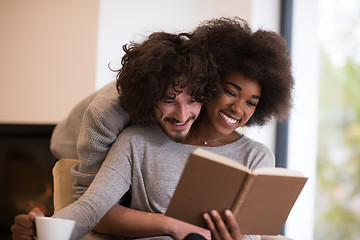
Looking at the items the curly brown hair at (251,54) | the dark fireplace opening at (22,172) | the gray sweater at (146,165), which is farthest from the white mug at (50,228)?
the dark fireplace opening at (22,172)

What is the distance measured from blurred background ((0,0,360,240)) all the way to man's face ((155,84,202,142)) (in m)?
1.44

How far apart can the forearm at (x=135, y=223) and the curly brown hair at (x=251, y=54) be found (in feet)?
1.83

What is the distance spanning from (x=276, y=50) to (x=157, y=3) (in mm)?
1651

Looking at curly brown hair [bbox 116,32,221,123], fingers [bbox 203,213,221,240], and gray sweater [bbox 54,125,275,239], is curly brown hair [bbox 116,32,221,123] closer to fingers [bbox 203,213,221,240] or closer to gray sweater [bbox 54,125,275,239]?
gray sweater [bbox 54,125,275,239]

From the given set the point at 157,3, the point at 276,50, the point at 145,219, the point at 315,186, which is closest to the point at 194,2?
the point at 157,3

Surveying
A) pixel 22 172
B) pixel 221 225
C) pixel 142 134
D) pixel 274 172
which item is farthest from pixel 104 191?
pixel 22 172

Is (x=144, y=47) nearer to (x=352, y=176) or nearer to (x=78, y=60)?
(x=78, y=60)

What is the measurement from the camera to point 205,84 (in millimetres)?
1662

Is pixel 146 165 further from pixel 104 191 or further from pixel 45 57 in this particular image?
pixel 45 57

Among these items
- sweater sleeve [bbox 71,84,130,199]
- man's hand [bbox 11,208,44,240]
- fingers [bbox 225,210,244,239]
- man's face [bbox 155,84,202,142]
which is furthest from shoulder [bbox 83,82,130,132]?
fingers [bbox 225,210,244,239]

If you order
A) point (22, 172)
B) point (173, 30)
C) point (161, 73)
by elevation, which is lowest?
point (22, 172)

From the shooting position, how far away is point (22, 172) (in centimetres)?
355

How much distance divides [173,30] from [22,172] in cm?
147

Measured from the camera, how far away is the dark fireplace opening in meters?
3.40
